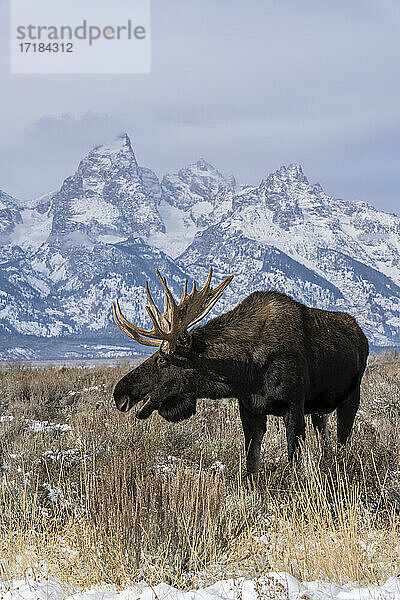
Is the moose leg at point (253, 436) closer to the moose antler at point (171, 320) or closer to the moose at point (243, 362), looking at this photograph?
the moose at point (243, 362)

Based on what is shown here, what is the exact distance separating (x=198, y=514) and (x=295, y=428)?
1546mm

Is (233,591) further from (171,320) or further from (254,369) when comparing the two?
(171,320)

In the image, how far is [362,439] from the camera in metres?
7.37

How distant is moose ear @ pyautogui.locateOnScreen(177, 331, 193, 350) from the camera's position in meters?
6.45

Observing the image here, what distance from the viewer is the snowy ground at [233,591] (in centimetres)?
403

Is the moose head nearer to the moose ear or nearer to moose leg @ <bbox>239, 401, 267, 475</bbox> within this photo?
the moose ear

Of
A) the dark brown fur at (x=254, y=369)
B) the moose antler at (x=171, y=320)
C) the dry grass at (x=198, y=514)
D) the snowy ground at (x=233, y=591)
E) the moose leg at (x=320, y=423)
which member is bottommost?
the snowy ground at (x=233, y=591)

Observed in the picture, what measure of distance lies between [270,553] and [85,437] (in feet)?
12.5

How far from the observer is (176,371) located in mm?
6539

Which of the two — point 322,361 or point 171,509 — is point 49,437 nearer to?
point 322,361

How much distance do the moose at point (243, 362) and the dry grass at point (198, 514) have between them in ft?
1.44

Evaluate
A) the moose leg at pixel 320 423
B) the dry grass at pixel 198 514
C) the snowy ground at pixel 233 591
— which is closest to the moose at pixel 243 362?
the dry grass at pixel 198 514

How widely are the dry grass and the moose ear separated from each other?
3.45ft

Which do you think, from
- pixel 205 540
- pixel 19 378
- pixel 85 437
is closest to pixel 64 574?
pixel 205 540
